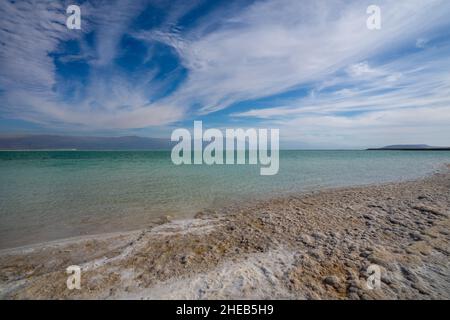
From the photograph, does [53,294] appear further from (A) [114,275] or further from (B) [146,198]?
(B) [146,198]

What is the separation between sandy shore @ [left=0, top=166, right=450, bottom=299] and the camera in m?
3.45

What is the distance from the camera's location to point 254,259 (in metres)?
4.44

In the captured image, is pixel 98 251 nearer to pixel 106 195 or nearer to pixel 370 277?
pixel 370 277

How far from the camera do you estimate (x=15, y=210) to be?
336 inches

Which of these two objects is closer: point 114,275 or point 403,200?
point 114,275

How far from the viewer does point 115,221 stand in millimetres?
7438

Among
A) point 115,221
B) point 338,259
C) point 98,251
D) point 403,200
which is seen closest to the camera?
point 338,259

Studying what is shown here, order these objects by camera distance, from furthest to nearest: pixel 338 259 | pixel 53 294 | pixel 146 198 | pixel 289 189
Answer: pixel 289 189 < pixel 146 198 < pixel 338 259 < pixel 53 294

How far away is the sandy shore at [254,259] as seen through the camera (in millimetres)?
3453
